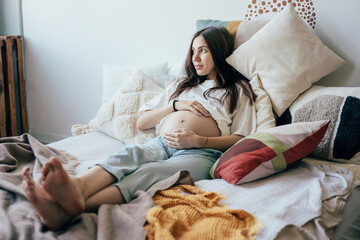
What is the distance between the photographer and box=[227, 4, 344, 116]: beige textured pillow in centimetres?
162

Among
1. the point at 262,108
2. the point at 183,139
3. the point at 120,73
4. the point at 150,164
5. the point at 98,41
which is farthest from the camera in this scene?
the point at 98,41

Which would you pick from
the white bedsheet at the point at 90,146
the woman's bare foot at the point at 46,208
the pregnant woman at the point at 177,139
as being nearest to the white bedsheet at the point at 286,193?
the white bedsheet at the point at 90,146

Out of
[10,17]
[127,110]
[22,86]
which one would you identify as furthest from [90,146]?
[10,17]

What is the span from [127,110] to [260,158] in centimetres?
90

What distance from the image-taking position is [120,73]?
2.13 metres

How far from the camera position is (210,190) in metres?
1.18

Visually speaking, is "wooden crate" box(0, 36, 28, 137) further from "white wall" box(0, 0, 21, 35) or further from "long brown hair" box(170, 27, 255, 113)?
"long brown hair" box(170, 27, 255, 113)

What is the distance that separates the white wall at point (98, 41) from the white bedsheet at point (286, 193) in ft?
2.16

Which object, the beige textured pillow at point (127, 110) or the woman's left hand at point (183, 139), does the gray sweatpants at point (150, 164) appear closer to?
the woman's left hand at point (183, 139)

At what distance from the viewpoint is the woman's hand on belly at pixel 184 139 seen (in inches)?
59.1

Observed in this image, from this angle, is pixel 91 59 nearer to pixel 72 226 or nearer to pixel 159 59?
pixel 159 59

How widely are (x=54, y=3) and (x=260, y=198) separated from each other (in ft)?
7.47

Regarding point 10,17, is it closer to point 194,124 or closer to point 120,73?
point 120,73

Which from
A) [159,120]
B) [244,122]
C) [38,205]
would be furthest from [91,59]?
[38,205]
